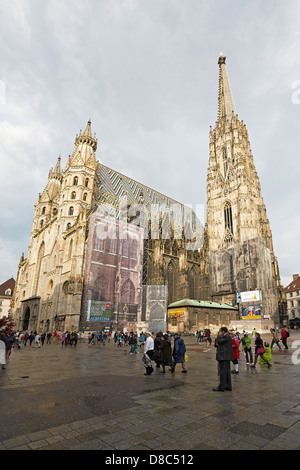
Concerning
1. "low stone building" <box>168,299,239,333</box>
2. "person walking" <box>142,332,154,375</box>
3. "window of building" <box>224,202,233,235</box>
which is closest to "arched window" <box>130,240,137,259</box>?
"low stone building" <box>168,299,239,333</box>

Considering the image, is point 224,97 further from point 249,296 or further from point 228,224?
point 249,296

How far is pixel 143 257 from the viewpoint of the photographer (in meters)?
40.2

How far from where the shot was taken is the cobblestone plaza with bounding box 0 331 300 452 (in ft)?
11.2

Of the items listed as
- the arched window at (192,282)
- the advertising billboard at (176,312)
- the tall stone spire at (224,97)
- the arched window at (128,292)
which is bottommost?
the advertising billboard at (176,312)

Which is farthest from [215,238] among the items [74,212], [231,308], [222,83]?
[222,83]

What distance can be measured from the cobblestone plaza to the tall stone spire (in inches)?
2480

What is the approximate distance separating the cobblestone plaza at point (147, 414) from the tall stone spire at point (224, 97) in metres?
63.0

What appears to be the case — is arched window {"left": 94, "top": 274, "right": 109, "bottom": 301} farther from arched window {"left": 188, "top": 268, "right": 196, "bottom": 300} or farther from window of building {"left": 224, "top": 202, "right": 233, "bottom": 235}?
window of building {"left": 224, "top": 202, "right": 233, "bottom": 235}

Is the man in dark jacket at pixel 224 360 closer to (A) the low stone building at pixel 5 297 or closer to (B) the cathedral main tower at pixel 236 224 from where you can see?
(B) the cathedral main tower at pixel 236 224

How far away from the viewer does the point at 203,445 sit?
3318mm

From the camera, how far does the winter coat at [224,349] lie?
6258 mm

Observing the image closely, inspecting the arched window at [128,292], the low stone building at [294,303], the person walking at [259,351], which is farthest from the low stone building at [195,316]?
the low stone building at [294,303]

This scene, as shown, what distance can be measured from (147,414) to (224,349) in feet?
8.47

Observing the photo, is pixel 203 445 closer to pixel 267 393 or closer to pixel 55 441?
pixel 55 441
